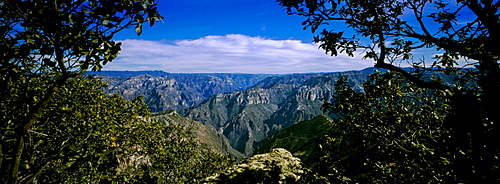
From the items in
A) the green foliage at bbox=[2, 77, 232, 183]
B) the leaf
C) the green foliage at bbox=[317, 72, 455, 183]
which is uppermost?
the leaf

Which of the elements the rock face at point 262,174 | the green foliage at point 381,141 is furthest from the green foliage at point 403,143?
the rock face at point 262,174

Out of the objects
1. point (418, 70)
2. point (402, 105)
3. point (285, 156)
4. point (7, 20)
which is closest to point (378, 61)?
point (418, 70)

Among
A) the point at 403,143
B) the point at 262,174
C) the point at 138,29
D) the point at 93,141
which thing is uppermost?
the point at 138,29

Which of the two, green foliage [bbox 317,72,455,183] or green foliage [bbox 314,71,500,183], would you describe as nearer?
green foliage [bbox 314,71,500,183]

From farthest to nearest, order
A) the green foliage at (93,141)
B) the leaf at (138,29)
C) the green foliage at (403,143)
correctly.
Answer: the green foliage at (93,141) → the green foliage at (403,143) → the leaf at (138,29)

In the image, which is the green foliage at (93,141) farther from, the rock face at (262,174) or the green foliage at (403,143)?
the green foliage at (403,143)

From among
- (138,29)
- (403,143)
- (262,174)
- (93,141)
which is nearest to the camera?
(138,29)

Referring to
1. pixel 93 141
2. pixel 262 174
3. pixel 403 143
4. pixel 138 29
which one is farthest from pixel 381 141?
pixel 93 141

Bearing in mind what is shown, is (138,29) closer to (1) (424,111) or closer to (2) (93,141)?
(1) (424,111)

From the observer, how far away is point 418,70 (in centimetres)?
743

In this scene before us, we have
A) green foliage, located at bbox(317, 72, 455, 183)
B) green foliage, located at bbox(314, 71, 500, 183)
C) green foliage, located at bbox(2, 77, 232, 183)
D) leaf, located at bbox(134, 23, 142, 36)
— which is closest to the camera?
leaf, located at bbox(134, 23, 142, 36)

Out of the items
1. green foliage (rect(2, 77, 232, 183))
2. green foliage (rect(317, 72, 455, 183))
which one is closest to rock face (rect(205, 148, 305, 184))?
green foliage (rect(317, 72, 455, 183))

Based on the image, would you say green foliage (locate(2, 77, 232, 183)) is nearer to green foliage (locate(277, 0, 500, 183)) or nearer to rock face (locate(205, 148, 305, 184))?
rock face (locate(205, 148, 305, 184))

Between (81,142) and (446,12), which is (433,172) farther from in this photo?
(81,142)
